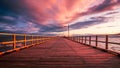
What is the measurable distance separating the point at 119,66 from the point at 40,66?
3.15 m

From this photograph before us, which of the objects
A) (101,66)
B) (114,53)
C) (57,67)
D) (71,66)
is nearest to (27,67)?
(57,67)

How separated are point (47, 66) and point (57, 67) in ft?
1.46

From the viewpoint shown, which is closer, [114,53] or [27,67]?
[27,67]

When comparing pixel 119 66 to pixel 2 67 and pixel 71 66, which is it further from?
pixel 2 67

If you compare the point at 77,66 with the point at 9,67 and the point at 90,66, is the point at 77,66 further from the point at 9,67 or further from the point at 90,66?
the point at 9,67

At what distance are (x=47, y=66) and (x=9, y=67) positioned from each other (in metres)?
1.45

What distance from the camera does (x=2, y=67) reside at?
21.6 feet

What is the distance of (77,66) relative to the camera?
6863mm

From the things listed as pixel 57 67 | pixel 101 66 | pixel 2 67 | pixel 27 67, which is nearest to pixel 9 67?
pixel 2 67

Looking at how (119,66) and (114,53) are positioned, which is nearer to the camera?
(119,66)

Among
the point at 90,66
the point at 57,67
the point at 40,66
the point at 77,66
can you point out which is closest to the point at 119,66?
the point at 90,66

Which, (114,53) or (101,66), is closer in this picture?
(101,66)

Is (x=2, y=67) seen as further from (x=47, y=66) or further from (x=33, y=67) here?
(x=47, y=66)

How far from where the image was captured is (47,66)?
6.83 meters
